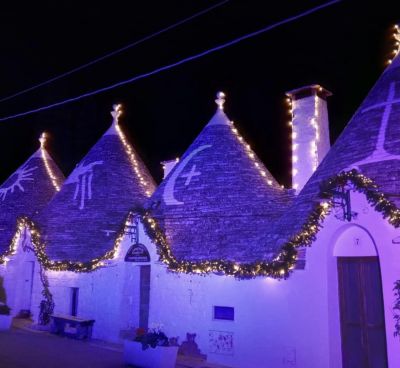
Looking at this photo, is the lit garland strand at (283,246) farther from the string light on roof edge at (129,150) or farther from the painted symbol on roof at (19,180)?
the painted symbol on roof at (19,180)

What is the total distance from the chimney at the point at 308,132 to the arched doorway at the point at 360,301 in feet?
14.9

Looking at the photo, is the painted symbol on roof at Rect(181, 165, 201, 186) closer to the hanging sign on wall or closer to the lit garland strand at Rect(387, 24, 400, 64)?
the hanging sign on wall

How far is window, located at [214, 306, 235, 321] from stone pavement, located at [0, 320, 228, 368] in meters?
1.16

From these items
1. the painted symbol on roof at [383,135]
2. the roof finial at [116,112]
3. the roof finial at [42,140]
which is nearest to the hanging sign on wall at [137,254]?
the painted symbol on roof at [383,135]

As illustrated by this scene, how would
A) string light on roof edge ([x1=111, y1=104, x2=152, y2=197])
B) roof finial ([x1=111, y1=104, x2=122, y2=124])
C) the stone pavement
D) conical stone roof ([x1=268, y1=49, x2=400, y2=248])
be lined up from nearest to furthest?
conical stone roof ([x1=268, y1=49, x2=400, y2=248]) < the stone pavement < string light on roof edge ([x1=111, y1=104, x2=152, y2=197]) < roof finial ([x1=111, y1=104, x2=122, y2=124])

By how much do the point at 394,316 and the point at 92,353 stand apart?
7682 mm

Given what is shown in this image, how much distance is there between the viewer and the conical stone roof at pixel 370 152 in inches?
384

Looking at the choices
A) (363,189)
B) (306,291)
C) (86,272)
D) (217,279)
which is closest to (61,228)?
(86,272)

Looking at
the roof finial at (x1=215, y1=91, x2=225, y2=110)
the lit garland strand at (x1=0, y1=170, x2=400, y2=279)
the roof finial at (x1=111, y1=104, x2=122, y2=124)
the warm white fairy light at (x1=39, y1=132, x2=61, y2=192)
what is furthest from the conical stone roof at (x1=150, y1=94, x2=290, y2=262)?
the warm white fairy light at (x1=39, y1=132, x2=61, y2=192)

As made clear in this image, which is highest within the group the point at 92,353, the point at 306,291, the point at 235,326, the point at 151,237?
the point at 151,237

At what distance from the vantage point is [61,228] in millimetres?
17250

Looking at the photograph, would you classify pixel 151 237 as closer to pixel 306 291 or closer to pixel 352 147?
pixel 306 291

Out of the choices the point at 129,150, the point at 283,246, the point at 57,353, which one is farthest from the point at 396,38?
the point at 57,353

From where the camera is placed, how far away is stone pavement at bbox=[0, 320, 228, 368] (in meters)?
10.4
